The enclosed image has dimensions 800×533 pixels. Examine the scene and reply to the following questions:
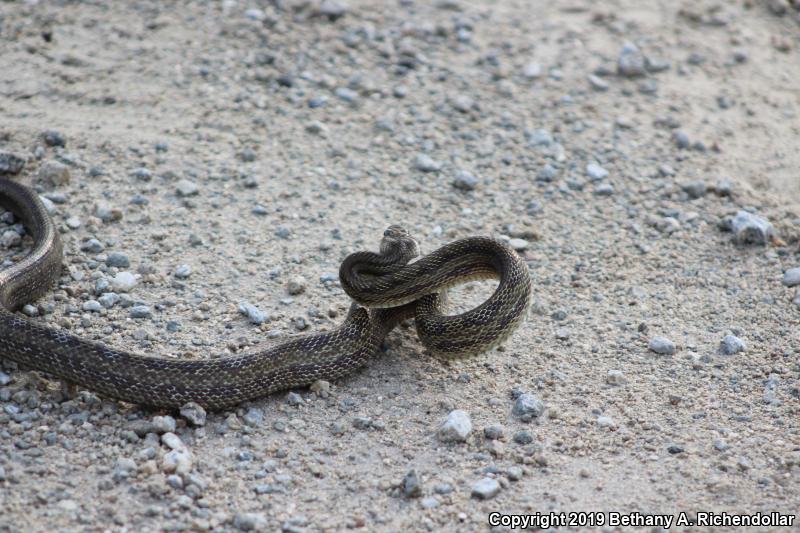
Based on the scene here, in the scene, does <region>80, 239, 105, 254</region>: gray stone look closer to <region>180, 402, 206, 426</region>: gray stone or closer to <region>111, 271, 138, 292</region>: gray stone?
<region>111, 271, 138, 292</region>: gray stone

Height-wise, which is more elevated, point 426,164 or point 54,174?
point 54,174

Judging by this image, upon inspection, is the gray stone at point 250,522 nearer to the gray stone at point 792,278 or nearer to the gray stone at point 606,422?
the gray stone at point 606,422

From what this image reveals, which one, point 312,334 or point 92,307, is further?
point 92,307

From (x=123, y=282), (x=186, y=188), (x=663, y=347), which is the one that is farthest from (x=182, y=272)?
(x=663, y=347)

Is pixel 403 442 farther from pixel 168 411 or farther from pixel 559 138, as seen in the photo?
pixel 559 138

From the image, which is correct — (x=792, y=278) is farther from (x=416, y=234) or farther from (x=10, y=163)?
(x=10, y=163)

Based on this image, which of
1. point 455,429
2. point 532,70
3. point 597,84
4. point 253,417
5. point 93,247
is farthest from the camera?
point 532,70

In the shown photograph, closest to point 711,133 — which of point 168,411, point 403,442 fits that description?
point 403,442
